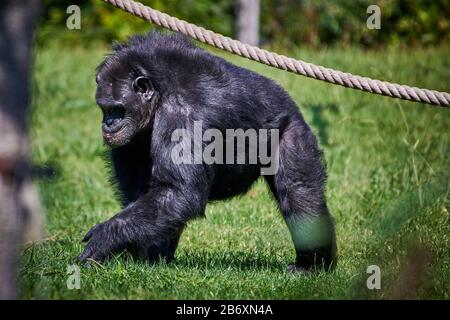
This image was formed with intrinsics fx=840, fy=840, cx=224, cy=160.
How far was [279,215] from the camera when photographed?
7.30 metres

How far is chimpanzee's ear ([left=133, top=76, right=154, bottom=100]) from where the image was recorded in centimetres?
574

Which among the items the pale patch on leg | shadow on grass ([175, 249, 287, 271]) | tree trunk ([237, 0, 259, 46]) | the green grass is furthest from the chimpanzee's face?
tree trunk ([237, 0, 259, 46])

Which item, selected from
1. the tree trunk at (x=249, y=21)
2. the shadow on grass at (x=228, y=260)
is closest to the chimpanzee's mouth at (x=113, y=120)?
the shadow on grass at (x=228, y=260)

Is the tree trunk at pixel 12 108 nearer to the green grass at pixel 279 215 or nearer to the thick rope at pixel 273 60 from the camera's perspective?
the green grass at pixel 279 215

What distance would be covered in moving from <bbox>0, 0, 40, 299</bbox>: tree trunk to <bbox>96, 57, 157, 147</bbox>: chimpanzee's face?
78.1 inches

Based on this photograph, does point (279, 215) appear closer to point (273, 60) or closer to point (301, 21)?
point (273, 60)

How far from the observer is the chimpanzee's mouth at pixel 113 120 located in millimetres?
5766

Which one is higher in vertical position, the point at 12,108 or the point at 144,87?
the point at 144,87

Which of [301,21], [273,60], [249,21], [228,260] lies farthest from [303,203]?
[301,21]

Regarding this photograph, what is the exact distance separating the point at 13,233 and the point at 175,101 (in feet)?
6.63

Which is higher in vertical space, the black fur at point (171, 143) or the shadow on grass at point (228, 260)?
the black fur at point (171, 143)

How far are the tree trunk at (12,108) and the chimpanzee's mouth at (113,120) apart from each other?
1979 millimetres

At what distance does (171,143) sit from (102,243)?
0.78m
